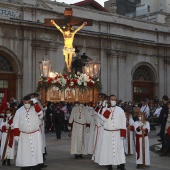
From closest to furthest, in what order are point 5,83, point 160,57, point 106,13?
1. point 5,83
2. point 106,13
3. point 160,57

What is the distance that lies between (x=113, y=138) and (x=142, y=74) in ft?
83.8

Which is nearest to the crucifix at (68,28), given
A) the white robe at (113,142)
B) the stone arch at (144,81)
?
the white robe at (113,142)

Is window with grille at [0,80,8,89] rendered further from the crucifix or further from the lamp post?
the lamp post

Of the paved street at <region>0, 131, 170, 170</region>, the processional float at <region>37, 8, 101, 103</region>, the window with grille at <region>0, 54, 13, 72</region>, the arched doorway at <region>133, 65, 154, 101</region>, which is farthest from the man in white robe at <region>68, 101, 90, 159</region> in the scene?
the arched doorway at <region>133, 65, 154, 101</region>

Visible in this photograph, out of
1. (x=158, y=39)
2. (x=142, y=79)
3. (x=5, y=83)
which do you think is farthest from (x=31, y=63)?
(x=158, y=39)

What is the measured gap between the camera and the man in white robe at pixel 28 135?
34.5ft

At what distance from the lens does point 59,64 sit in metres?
30.3

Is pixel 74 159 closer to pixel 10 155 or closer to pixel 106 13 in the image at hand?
pixel 10 155

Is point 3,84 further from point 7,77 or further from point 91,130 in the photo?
point 91,130

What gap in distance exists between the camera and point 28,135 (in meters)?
10.7

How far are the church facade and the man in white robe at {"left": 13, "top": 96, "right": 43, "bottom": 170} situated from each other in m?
17.0

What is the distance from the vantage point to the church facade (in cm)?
2773

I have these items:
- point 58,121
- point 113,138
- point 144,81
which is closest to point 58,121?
point 58,121

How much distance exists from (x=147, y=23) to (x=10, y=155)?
27373 millimetres
